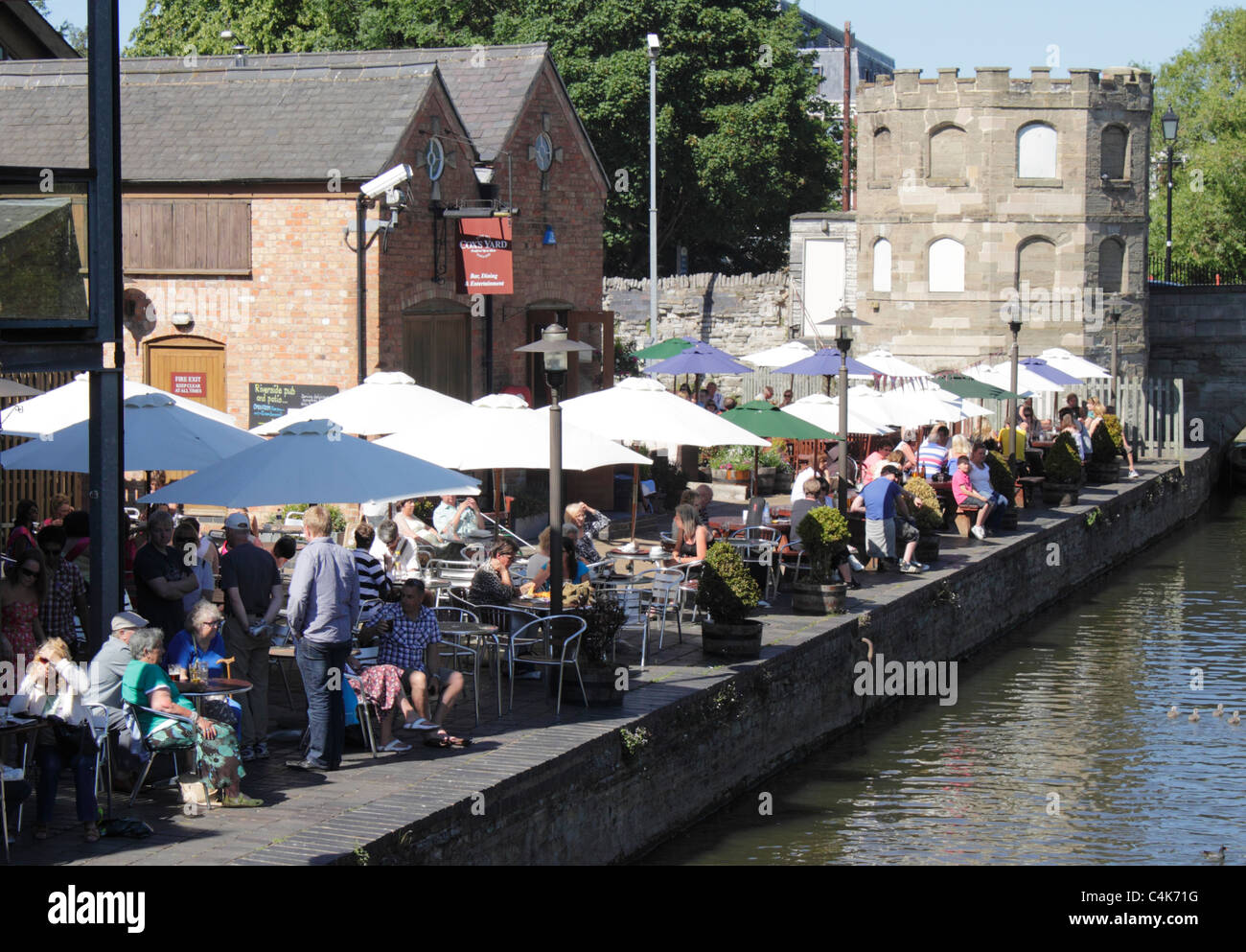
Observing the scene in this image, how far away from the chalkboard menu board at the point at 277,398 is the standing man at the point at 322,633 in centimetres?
1044

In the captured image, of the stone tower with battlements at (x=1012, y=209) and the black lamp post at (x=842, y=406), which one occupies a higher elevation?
the stone tower with battlements at (x=1012, y=209)

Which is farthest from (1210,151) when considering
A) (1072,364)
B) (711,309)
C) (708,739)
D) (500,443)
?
(708,739)

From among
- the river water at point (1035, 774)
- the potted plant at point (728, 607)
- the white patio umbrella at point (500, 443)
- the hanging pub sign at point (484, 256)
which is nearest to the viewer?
the river water at point (1035, 774)

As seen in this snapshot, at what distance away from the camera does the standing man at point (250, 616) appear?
11.0 meters

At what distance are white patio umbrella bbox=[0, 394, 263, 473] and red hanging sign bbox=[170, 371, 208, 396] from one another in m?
6.69

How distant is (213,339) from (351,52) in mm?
5110

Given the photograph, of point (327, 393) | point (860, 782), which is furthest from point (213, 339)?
point (860, 782)

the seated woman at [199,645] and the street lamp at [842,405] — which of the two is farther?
the street lamp at [842,405]

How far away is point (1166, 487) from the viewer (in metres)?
34.8

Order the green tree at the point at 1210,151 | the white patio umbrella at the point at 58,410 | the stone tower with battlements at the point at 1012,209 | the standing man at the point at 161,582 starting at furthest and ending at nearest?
the green tree at the point at 1210,151
the stone tower with battlements at the point at 1012,209
the white patio umbrella at the point at 58,410
the standing man at the point at 161,582

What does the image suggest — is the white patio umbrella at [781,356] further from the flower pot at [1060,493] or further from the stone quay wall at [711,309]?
the stone quay wall at [711,309]

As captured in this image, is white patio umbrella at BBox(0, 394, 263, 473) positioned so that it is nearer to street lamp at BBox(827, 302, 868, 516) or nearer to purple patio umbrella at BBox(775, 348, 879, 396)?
street lamp at BBox(827, 302, 868, 516)

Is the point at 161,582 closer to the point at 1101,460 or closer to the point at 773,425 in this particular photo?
the point at 773,425

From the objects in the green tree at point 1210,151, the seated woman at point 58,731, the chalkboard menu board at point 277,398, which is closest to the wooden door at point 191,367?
the chalkboard menu board at point 277,398
